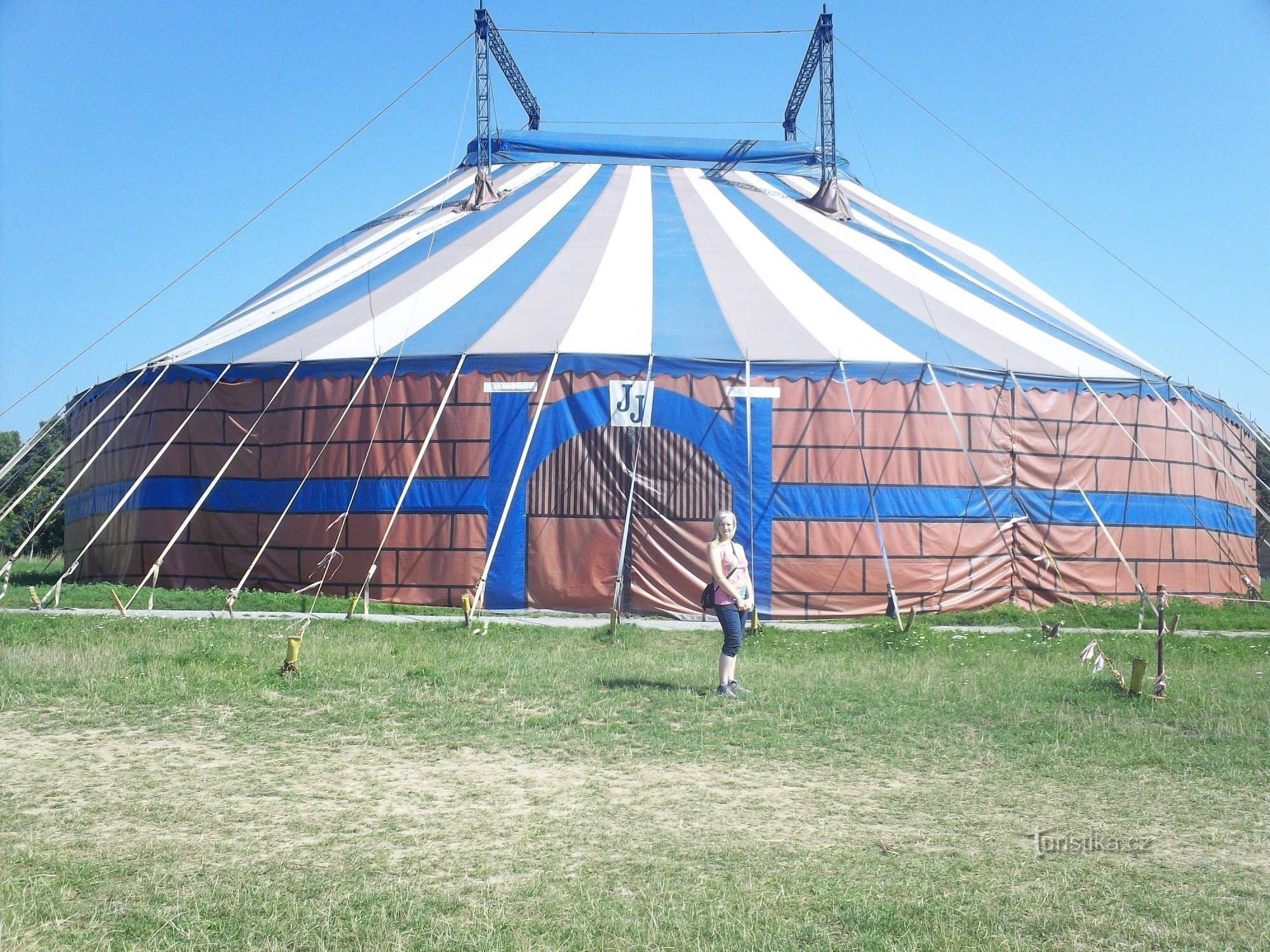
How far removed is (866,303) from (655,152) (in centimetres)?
669

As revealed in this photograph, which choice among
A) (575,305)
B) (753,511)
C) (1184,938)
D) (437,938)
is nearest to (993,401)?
(753,511)

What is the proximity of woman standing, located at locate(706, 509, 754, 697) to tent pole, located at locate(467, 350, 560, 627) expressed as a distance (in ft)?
14.4

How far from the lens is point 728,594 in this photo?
641cm

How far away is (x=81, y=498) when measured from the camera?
583 inches

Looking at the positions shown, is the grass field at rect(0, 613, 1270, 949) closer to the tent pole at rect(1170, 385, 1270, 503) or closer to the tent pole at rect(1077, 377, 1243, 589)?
the tent pole at rect(1077, 377, 1243, 589)

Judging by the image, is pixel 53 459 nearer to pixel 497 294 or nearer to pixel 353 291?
pixel 353 291

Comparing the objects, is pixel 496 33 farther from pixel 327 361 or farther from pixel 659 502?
pixel 659 502

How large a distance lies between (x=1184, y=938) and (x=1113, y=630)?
292 inches

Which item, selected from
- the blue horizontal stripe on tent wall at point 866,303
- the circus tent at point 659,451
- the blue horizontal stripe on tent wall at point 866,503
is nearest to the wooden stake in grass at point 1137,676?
the circus tent at point 659,451

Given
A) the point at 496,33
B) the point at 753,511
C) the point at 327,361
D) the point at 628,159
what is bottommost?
the point at 753,511

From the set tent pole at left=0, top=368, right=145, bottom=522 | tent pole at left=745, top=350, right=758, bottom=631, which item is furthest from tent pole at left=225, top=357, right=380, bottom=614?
tent pole at left=745, top=350, right=758, bottom=631

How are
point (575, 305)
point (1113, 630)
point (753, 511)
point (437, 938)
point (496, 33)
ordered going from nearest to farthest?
point (437, 938) → point (1113, 630) → point (753, 511) → point (575, 305) → point (496, 33)

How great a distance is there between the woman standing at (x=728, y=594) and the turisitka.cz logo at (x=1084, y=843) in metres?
2.63

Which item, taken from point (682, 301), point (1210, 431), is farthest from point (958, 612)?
point (682, 301)
